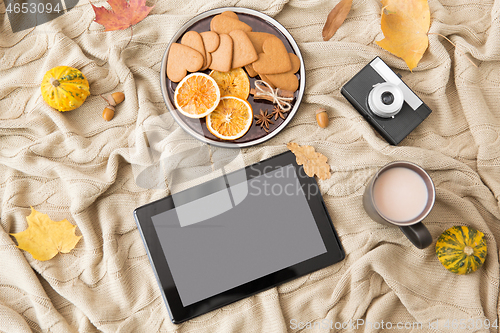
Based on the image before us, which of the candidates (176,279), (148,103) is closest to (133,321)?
(176,279)

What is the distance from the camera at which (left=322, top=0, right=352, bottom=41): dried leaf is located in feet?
3.77

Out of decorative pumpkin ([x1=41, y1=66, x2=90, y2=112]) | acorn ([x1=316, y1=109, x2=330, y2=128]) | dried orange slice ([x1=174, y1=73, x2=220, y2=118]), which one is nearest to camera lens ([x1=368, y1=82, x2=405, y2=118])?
acorn ([x1=316, y1=109, x2=330, y2=128])

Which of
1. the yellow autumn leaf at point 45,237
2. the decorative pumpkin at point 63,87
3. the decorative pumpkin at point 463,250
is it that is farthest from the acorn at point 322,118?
the yellow autumn leaf at point 45,237

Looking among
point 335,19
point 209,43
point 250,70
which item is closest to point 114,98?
point 209,43

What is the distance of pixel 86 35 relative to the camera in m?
1.16

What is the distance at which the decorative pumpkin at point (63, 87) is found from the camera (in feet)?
3.50

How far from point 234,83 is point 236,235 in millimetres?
507

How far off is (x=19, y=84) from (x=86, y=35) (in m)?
0.30

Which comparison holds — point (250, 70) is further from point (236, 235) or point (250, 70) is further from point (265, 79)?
point (236, 235)

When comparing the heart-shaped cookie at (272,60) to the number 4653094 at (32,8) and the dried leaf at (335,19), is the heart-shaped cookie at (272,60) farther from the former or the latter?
the number 4653094 at (32,8)

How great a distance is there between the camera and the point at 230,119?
1053 millimetres

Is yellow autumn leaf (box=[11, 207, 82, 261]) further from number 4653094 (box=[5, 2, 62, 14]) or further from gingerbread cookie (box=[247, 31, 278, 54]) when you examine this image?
gingerbread cookie (box=[247, 31, 278, 54])

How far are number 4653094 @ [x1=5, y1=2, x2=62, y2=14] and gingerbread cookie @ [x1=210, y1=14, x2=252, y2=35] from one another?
589 millimetres

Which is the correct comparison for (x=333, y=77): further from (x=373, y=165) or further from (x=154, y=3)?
(x=154, y=3)
